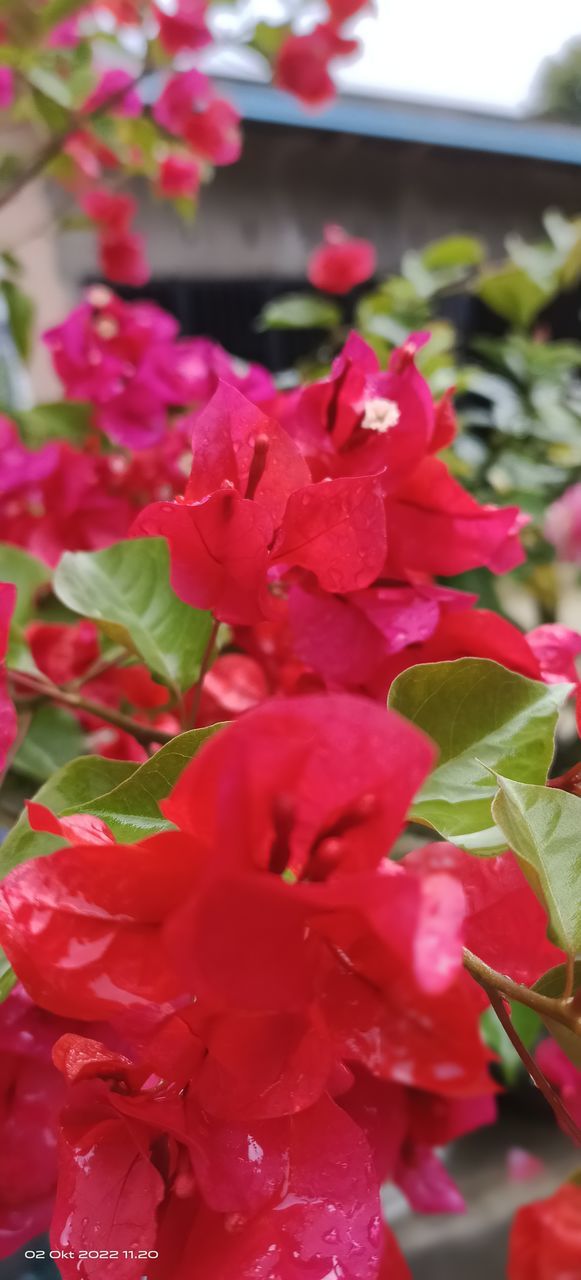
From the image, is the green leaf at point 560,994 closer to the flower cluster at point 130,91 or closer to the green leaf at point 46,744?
the green leaf at point 46,744

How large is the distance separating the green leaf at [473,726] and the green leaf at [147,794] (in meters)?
0.06

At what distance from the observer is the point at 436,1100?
1.23 feet

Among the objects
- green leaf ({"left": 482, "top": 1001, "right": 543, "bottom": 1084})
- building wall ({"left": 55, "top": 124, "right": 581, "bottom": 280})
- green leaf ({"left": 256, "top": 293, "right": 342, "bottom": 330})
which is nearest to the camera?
green leaf ({"left": 482, "top": 1001, "right": 543, "bottom": 1084})

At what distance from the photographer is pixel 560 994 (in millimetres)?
204

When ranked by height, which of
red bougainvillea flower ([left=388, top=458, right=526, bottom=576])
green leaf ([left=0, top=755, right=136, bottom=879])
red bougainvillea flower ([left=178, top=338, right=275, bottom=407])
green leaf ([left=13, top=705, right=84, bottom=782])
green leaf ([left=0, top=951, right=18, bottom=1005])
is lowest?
green leaf ([left=13, top=705, right=84, bottom=782])

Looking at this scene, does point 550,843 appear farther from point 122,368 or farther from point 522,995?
point 122,368

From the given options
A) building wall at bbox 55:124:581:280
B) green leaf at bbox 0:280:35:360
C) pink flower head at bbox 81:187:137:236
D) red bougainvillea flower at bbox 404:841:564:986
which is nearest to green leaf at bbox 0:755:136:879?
red bougainvillea flower at bbox 404:841:564:986

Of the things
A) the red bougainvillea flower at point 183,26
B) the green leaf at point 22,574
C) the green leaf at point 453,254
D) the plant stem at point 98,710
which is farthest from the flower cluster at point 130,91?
the plant stem at point 98,710

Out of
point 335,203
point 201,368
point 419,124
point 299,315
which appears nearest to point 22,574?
point 201,368

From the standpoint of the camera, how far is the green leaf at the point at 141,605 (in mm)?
328

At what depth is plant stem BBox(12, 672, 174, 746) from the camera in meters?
0.33

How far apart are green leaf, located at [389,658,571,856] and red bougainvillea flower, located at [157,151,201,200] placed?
1052 mm

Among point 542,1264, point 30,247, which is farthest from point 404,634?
point 30,247

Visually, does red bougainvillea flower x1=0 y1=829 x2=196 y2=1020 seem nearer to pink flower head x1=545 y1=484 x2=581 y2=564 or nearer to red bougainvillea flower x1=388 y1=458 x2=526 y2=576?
red bougainvillea flower x1=388 y1=458 x2=526 y2=576
